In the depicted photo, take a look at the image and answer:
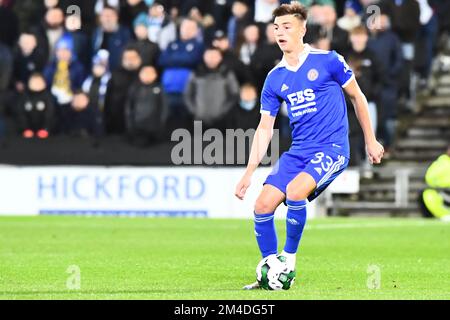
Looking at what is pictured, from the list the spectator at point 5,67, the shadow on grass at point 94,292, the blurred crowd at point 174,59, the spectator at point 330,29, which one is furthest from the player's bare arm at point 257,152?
the spectator at point 5,67

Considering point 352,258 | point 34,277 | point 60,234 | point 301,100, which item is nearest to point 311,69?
point 301,100

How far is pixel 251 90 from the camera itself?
24328mm

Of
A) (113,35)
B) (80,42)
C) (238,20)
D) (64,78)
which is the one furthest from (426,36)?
(64,78)

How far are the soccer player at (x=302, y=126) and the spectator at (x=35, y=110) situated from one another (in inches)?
582

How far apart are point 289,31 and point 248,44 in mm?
13953

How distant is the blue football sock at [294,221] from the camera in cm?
1086

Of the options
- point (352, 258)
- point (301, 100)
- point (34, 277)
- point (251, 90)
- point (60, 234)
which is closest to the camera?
point (301, 100)

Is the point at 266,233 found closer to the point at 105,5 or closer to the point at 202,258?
the point at 202,258

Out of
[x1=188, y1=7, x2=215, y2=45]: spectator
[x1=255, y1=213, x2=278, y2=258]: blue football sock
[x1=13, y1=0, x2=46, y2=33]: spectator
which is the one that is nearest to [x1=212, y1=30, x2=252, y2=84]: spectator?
[x1=188, y1=7, x2=215, y2=45]: spectator

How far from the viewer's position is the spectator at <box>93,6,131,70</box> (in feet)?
84.2

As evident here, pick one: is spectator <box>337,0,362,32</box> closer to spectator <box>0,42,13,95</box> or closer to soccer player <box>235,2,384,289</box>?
spectator <box>0,42,13,95</box>

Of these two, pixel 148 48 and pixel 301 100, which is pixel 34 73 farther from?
pixel 301 100

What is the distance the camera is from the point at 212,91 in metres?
24.4

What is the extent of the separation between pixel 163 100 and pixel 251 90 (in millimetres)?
1697
